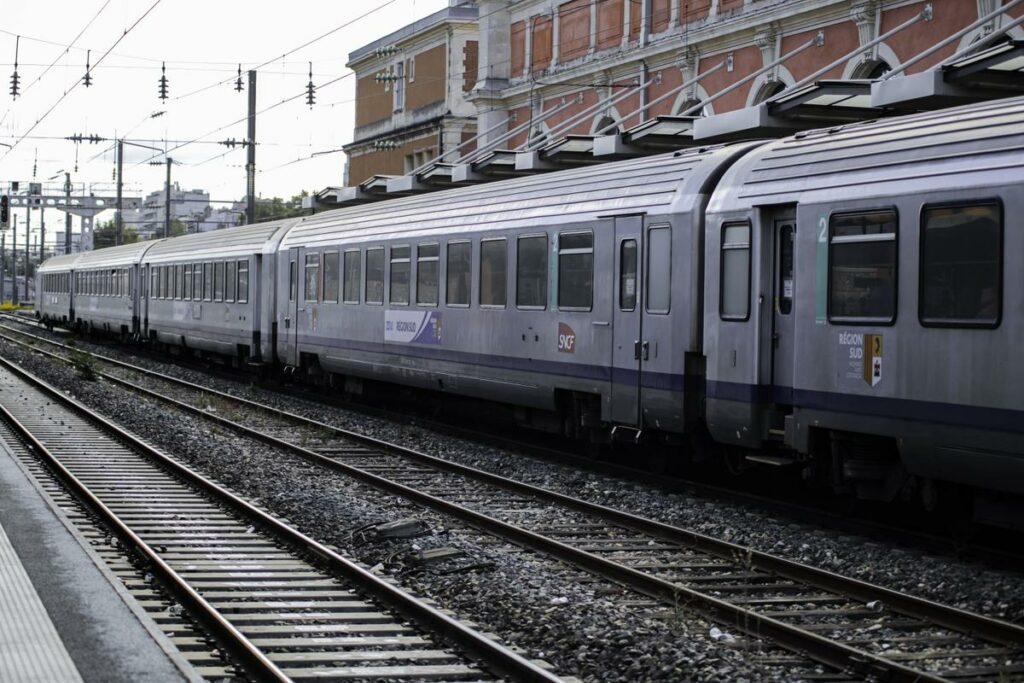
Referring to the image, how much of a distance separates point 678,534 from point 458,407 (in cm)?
1020

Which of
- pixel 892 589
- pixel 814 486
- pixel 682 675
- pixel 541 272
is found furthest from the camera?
pixel 541 272

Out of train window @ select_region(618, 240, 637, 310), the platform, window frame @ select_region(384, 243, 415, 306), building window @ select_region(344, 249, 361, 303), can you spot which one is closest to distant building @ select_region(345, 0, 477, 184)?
building window @ select_region(344, 249, 361, 303)

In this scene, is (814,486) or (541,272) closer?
(814,486)

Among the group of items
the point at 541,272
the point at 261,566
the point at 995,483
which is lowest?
the point at 261,566

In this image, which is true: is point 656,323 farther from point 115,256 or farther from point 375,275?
point 115,256

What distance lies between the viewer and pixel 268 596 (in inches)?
382

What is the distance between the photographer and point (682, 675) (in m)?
7.62

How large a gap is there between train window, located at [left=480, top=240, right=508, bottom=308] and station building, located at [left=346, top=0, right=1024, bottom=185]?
3.59 m

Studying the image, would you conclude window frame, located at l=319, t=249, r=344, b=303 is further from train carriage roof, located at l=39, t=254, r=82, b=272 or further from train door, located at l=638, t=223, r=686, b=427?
train carriage roof, located at l=39, t=254, r=82, b=272

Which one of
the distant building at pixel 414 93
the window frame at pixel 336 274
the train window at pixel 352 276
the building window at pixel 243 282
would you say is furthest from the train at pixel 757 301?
the distant building at pixel 414 93

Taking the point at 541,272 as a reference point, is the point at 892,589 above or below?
below

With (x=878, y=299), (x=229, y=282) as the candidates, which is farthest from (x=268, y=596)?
(x=229, y=282)

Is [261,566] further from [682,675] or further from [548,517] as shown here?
[682,675]

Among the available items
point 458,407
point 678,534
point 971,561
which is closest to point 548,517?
point 678,534
